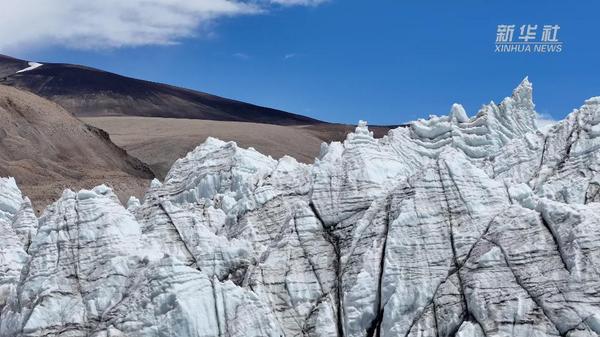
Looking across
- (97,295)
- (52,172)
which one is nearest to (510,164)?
(97,295)

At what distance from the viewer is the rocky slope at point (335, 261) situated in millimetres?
26375

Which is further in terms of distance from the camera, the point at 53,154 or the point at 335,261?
the point at 53,154

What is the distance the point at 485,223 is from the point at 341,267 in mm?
4342

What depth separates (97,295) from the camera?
29656 mm

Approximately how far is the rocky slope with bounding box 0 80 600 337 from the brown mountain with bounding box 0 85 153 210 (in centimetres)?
7159

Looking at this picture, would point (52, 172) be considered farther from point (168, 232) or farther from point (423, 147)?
point (168, 232)

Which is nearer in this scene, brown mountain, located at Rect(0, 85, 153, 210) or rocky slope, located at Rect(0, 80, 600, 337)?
rocky slope, located at Rect(0, 80, 600, 337)

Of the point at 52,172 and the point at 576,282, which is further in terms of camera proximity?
the point at 52,172

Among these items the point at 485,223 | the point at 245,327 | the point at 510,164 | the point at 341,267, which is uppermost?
the point at 510,164

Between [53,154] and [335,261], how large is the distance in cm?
10436

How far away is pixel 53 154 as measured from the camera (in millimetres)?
129500

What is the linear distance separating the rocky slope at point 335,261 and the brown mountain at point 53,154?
235 ft

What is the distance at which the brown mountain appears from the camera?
369ft

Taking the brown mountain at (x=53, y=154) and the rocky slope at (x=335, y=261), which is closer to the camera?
the rocky slope at (x=335, y=261)
